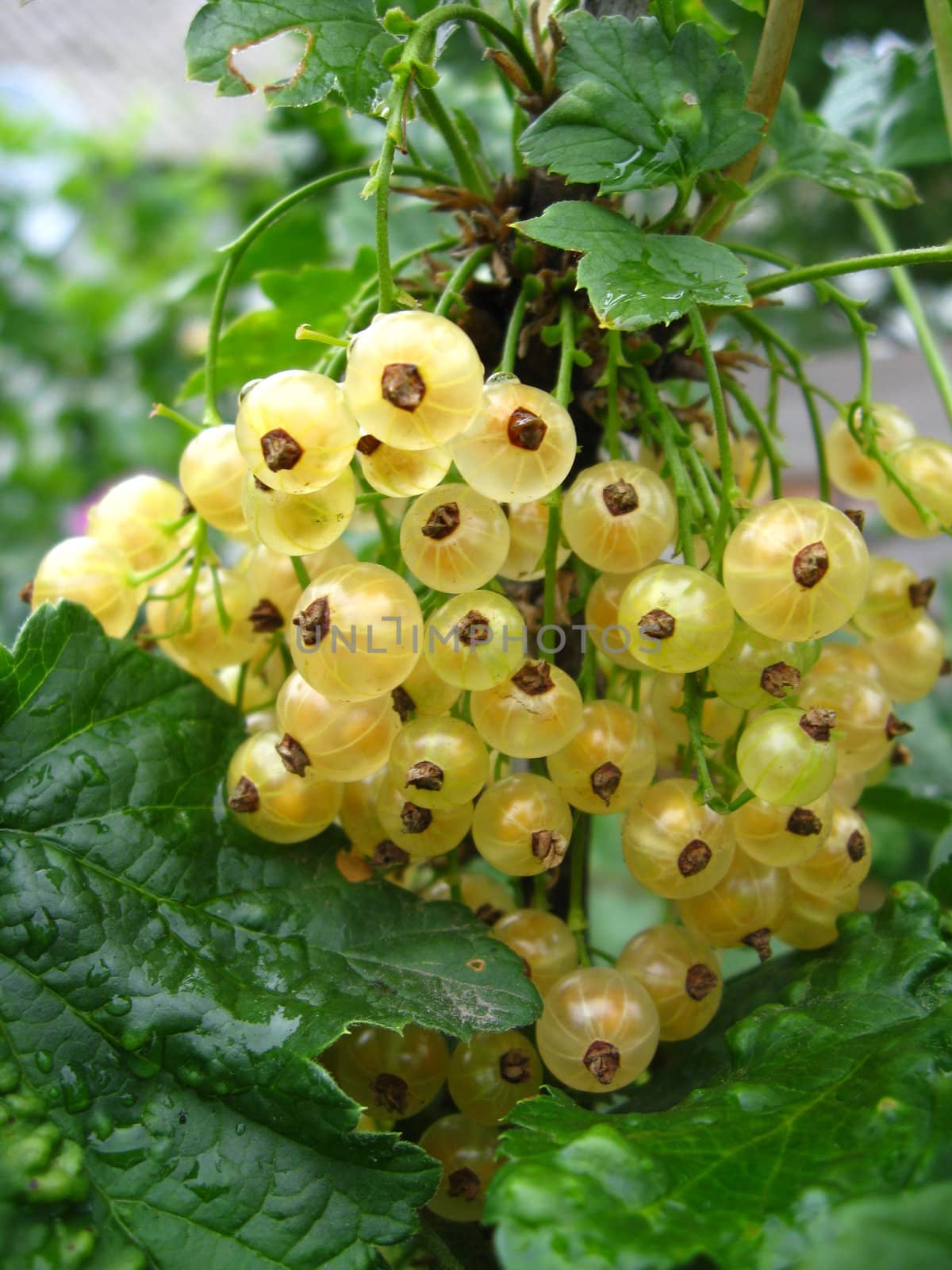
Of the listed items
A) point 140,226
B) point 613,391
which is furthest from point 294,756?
point 140,226

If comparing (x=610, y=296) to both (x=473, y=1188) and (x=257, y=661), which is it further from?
(x=473, y=1188)

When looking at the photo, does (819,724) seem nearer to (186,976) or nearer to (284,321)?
(186,976)

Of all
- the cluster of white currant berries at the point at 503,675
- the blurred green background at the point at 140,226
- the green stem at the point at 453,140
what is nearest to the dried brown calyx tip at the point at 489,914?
the cluster of white currant berries at the point at 503,675

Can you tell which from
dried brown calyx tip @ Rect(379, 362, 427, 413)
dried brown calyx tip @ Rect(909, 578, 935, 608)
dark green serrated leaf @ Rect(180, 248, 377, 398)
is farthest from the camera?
dark green serrated leaf @ Rect(180, 248, 377, 398)

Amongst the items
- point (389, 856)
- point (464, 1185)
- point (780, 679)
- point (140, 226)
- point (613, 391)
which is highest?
point (613, 391)

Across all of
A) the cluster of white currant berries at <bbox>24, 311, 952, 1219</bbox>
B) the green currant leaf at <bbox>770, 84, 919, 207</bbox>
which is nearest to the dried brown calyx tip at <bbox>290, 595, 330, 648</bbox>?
the cluster of white currant berries at <bbox>24, 311, 952, 1219</bbox>

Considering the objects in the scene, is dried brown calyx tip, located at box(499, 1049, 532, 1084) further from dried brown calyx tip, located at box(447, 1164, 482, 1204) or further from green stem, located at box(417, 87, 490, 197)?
green stem, located at box(417, 87, 490, 197)
